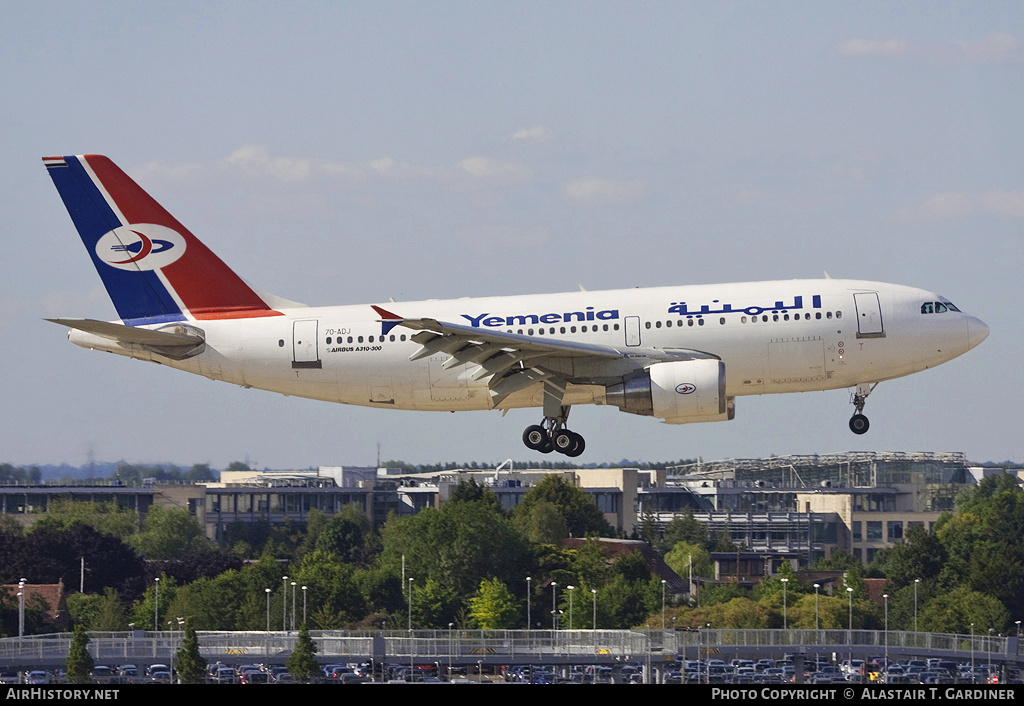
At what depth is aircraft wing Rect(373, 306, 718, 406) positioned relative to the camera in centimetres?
4369

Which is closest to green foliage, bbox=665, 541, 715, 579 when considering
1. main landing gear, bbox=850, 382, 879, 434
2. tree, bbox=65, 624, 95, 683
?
tree, bbox=65, 624, 95, 683

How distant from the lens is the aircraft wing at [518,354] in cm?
4369

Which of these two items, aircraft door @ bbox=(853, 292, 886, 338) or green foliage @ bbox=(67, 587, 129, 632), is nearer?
aircraft door @ bbox=(853, 292, 886, 338)

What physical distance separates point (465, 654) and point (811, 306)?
38607 millimetres

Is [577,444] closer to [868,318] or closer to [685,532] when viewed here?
[868,318]

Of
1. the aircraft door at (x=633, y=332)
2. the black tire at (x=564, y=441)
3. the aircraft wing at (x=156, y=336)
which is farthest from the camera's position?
the black tire at (x=564, y=441)

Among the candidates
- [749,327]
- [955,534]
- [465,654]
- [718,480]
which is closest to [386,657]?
[465,654]

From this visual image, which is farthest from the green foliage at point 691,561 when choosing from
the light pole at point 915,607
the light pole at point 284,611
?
the light pole at point 284,611

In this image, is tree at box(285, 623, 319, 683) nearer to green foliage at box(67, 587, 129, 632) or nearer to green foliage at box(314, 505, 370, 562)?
green foliage at box(67, 587, 129, 632)

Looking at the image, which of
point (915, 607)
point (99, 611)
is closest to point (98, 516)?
point (99, 611)

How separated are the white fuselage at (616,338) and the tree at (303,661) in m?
29.4

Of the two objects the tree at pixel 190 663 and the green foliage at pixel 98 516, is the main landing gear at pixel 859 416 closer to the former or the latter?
the tree at pixel 190 663

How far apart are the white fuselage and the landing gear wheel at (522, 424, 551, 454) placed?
2.75ft

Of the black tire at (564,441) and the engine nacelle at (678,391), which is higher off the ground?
the engine nacelle at (678,391)
